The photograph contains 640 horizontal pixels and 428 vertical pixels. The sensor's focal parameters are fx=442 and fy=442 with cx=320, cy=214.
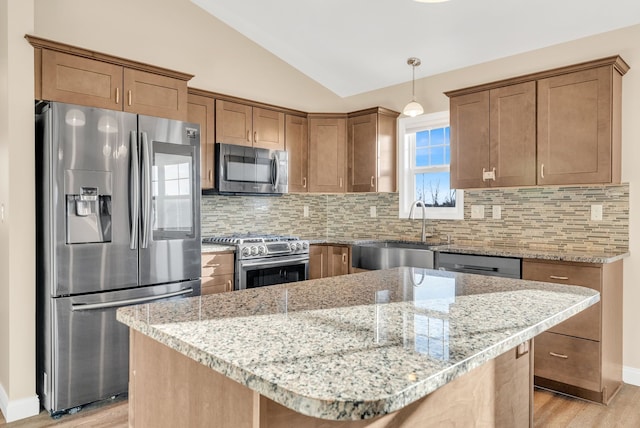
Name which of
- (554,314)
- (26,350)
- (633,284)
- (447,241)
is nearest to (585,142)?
(633,284)

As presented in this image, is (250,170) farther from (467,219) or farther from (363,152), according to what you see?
(467,219)

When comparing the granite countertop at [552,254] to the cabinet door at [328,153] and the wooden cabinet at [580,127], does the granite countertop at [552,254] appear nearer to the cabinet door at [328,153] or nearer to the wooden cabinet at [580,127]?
the wooden cabinet at [580,127]

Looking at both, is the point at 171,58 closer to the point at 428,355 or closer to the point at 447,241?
the point at 447,241

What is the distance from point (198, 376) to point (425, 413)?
1.87 ft

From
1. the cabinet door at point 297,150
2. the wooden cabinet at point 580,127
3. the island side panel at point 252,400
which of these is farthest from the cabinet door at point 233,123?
the island side panel at point 252,400

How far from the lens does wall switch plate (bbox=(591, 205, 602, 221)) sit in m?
3.26

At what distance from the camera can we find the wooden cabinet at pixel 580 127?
297 cm

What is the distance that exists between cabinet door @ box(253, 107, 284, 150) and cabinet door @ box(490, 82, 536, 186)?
6.47 ft

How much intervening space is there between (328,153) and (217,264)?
178 cm

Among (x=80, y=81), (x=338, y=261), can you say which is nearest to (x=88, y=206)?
(x=80, y=81)

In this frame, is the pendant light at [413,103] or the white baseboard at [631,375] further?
the pendant light at [413,103]

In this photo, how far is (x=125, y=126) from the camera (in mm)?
2854

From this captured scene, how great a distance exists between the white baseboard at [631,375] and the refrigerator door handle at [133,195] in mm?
3508

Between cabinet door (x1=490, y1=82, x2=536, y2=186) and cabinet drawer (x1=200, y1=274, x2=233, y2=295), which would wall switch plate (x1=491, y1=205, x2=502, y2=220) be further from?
cabinet drawer (x1=200, y1=274, x2=233, y2=295)
